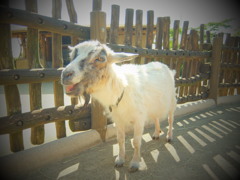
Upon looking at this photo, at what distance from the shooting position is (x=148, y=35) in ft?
14.6

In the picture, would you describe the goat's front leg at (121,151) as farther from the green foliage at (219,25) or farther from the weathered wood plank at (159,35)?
the green foliage at (219,25)

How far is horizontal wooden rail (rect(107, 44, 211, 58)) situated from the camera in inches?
145

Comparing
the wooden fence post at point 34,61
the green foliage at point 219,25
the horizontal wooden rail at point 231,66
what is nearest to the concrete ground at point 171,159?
the wooden fence post at point 34,61

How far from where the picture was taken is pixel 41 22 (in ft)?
8.44

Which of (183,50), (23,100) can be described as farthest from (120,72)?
(23,100)

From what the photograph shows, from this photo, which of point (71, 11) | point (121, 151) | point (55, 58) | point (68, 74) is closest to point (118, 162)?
point (121, 151)

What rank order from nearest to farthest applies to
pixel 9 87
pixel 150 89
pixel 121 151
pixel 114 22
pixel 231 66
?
pixel 9 87 < pixel 121 151 < pixel 150 89 < pixel 114 22 < pixel 231 66

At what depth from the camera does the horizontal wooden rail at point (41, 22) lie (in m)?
2.24

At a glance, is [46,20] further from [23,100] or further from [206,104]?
[206,104]

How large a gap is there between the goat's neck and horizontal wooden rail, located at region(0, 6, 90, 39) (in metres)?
1.07

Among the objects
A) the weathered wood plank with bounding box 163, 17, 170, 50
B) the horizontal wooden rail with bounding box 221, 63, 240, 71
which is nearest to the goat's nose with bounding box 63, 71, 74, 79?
the weathered wood plank with bounding box 163, 17, 170, 50

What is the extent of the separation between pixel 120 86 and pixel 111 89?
0.14 meters

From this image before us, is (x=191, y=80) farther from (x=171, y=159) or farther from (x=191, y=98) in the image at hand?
(x=171, y=159)

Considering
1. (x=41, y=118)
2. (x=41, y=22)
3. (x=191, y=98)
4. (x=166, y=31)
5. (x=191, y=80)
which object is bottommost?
(x=191, y=98)
